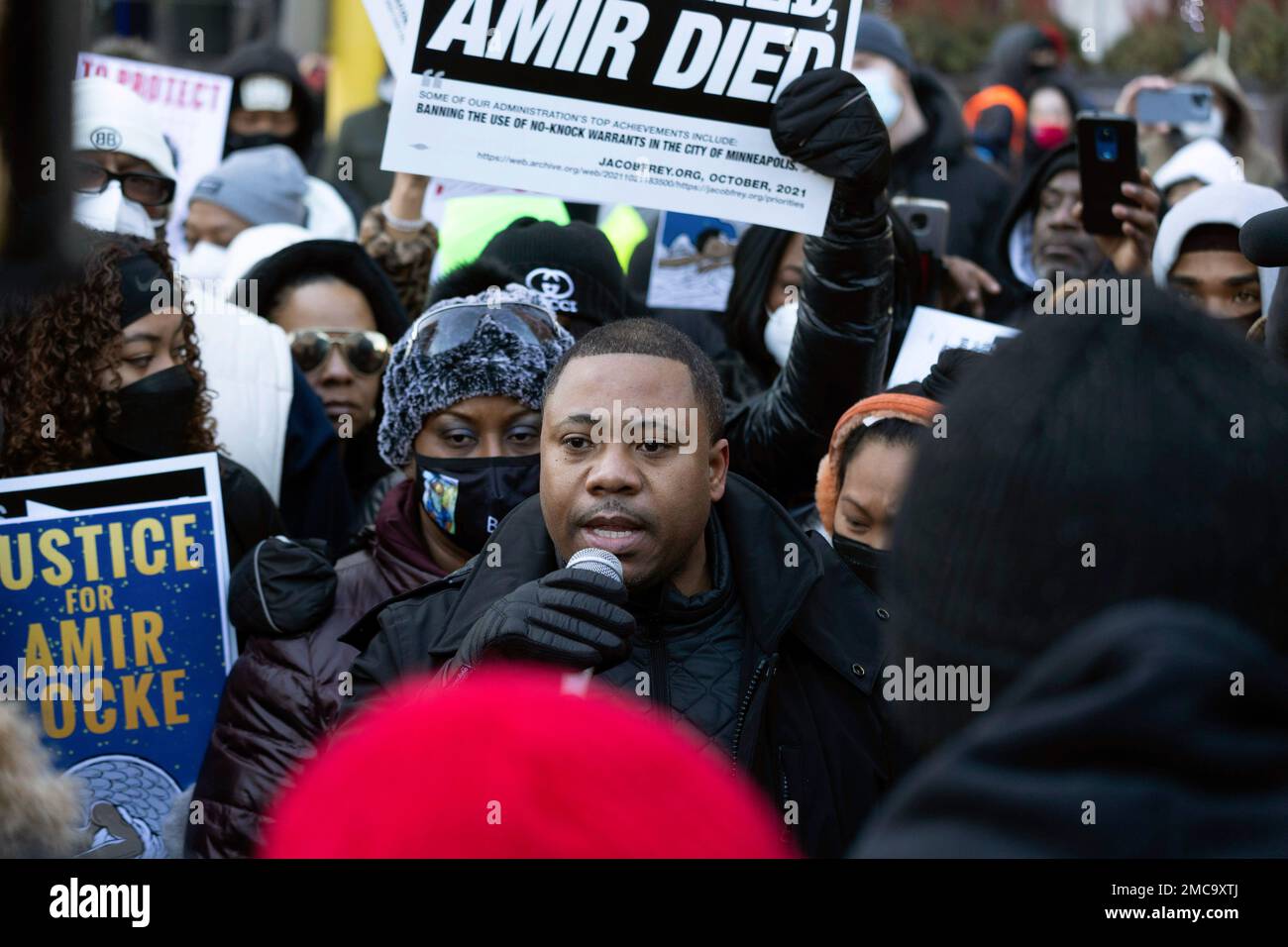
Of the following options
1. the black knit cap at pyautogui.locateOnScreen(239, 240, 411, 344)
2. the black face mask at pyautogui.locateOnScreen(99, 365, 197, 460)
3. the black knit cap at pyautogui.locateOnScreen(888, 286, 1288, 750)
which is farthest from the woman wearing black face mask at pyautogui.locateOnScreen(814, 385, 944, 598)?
the black knit cap at pyautogui.locateOnScreen(888, 286, 1288, 750)

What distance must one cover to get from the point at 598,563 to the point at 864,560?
3.56 feet

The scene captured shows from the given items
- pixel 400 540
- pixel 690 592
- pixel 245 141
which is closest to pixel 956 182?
pixel 245 141

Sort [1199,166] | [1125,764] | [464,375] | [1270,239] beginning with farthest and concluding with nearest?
[1199,166]
[464,375]
[1270,239]
[1125,764]

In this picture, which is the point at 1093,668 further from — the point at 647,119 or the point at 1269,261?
the point at 647,119

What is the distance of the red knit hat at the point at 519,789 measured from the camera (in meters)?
1.16

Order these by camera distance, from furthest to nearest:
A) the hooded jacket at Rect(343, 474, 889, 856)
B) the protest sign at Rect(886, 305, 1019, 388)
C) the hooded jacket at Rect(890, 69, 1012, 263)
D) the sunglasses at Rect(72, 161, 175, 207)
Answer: the hooded jacket at Rect(890, 69, 1012, 263)
the sunglasses at Rect(72, 161, 175, 207)
the protest sign at Rect(886, 305, 1019, 388)
the hooded jacket at Rect(343, 474, 889, 856)

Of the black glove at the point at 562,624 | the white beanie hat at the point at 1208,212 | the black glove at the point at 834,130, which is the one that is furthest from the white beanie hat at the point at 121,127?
the black glove at the point at 562,624

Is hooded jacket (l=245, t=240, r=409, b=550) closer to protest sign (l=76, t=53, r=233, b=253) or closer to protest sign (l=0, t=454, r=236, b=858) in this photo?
protest sign (l=0, t=454, r=236, b=858)

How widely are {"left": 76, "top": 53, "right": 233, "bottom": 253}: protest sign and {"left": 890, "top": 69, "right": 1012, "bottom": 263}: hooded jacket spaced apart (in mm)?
2918

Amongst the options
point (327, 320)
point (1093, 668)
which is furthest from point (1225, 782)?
point (327, 320)

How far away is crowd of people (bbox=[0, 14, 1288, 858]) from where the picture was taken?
3.79 ft

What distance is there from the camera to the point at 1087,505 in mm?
1404

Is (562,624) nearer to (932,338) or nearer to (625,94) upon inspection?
(625,94)

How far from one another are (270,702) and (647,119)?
1.55 metres
